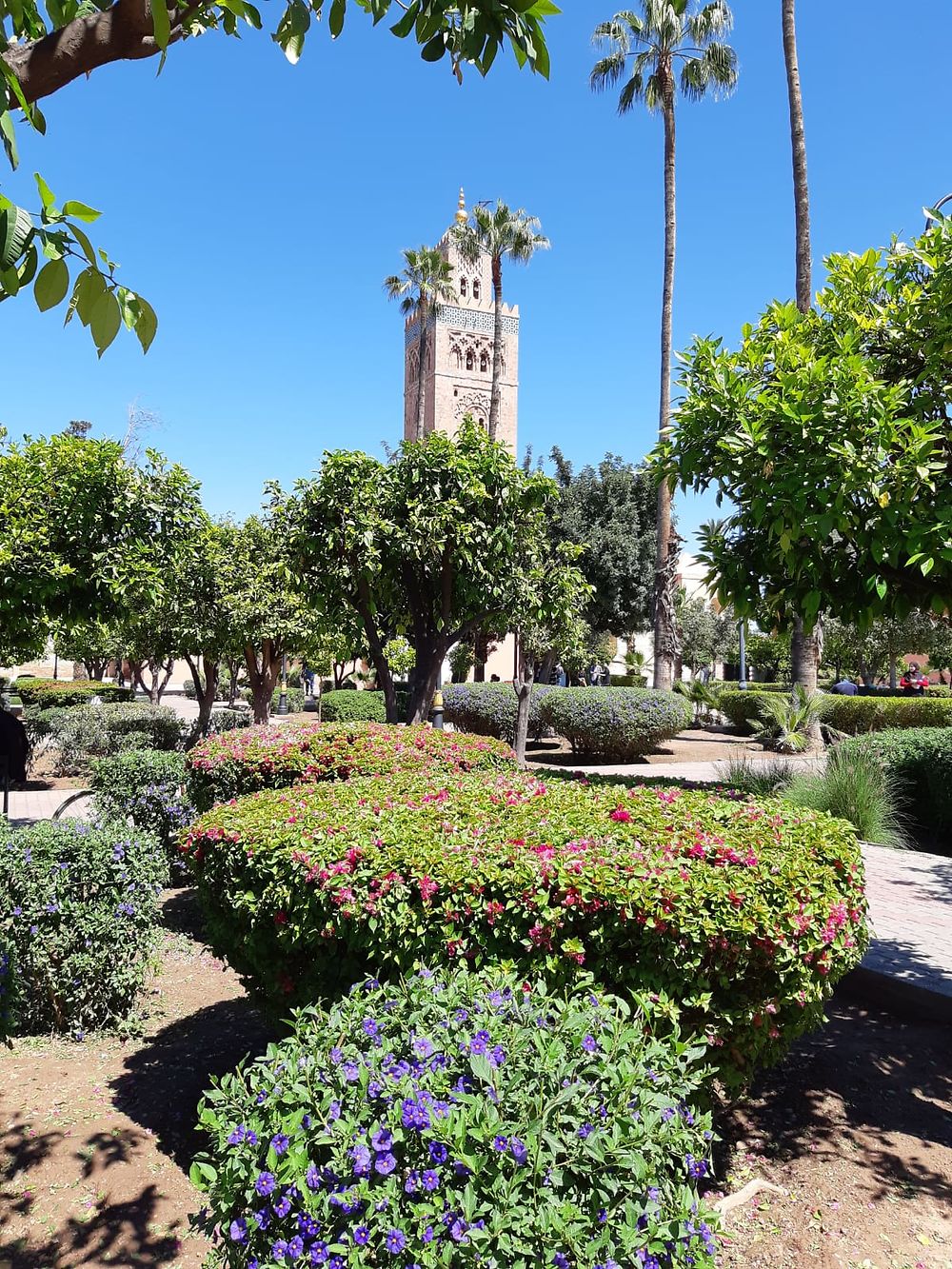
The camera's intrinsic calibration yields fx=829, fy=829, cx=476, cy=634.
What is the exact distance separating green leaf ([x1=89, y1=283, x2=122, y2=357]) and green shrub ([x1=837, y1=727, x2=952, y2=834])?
32.0 feet

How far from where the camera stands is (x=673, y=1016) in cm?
265

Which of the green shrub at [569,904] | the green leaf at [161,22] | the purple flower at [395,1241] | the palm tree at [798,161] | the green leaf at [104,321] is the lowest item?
the purple flower at [395,1241]

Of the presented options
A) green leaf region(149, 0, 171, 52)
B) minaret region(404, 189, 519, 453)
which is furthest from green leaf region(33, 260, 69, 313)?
minaret region(404, 189, 519, 453)

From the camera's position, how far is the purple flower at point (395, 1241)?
162cm

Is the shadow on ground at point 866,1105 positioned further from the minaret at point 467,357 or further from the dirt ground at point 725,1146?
the minaret at point 467,357

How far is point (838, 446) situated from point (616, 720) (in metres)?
14.9

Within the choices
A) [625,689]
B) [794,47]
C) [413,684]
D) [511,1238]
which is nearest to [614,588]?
[625,689]

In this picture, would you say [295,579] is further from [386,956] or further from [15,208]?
[15,208]

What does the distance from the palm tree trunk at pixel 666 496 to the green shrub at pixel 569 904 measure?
18302mm

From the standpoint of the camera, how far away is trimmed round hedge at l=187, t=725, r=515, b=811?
5961mm

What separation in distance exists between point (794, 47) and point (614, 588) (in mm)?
19034

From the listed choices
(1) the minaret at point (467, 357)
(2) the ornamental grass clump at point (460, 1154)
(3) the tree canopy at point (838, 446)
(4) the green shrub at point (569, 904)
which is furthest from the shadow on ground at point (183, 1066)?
(1) the minaret at point (467, 357)

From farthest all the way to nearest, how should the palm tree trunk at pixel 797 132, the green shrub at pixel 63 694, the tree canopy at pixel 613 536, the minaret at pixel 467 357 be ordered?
1. the minaret at pixel 467 357
2. the tree canopy at pixel 613 536
3. the green shrub at pixel 63 694
4. the palm tree trunk at pixel 797 132

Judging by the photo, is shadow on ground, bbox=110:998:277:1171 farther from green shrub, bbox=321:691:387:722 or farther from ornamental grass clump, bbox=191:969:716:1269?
green shrub, bbox=321:691:387:722
